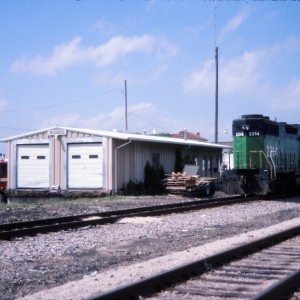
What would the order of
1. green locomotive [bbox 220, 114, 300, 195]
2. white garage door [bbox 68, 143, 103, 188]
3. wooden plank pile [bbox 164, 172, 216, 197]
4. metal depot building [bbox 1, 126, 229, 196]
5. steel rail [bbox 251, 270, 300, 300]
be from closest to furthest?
steel rail [bbox 251, 270, 300, 300]
green locomotive [bbox 220, 114, 300, 195]
wooden plank pile [bbox 164, 172, 216, 197]
metal depot building [bbox 1, 126, 229, 196]
white garage door [bbox 68, 143, 103, 188]

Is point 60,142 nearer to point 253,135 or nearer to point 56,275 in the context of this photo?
point 253,135

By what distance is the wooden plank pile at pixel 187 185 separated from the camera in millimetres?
26875

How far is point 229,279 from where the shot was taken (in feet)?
23.3

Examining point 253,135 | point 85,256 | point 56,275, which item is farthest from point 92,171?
point 56,275

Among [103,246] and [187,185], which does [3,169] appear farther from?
[103,246]

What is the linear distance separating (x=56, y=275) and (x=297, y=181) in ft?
75.5

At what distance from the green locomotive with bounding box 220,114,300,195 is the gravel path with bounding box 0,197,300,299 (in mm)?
6983

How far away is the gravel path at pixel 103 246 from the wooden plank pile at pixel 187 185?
9.51 metres

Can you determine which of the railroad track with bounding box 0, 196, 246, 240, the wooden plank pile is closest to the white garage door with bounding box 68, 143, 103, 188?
the wooden plank pile

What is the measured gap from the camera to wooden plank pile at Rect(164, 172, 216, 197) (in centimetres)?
2688

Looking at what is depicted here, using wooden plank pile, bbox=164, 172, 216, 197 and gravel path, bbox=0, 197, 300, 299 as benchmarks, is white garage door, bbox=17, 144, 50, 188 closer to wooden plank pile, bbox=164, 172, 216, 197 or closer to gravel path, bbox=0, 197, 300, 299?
wooden plank pile, bbox=164, 172, 216, 197

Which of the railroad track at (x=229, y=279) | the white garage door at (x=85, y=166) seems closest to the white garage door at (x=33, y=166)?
the white garage door at (x=85, y=166)

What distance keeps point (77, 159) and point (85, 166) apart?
0.70 meters

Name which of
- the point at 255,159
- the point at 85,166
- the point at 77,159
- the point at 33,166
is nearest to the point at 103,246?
the point at 255,159
